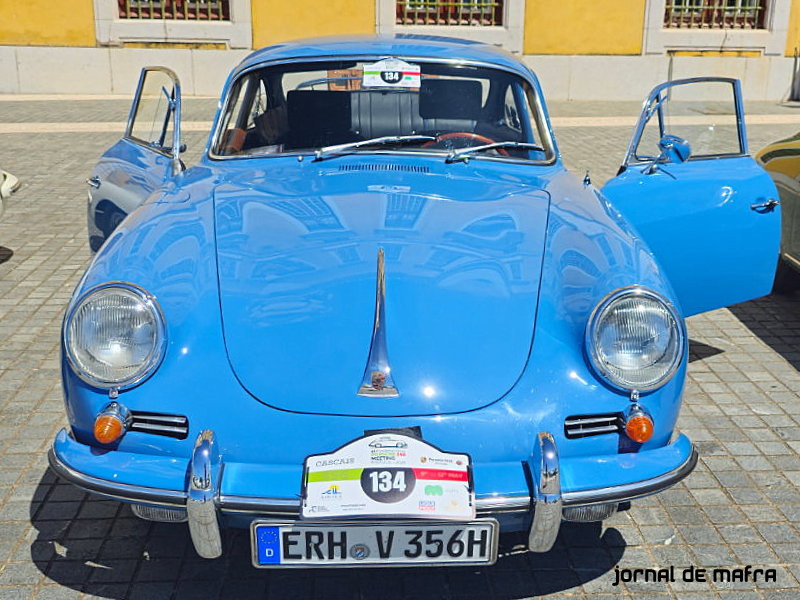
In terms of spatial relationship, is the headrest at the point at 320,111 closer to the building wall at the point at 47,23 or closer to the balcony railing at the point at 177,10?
the balcony railing at the point at 177,10

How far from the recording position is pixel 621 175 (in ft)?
14.1

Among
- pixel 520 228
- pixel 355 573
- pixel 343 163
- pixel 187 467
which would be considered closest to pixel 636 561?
pixel 355 573

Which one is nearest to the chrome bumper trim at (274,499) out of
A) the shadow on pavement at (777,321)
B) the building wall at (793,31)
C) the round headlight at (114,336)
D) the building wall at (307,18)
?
the round headlight at (114,336)

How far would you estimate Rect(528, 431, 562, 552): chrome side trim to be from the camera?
8.05ft

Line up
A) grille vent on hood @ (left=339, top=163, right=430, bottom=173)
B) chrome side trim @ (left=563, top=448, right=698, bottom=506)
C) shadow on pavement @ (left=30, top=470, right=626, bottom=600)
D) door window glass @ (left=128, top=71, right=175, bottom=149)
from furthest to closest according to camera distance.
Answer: door window glass @ (left=128, top=71, right=175, bottom=149) < grille vent on hood @ (left=339, top=163, right=430, bottom=173) < shadow on pavement @ (left=30, top=470, right=626, bottom=600) < chrome side trim @ (left=563, top=448, right=698, bottom=506)

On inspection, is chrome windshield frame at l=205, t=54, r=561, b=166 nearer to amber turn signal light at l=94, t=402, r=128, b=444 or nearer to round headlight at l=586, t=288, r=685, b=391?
round headlight at l=586, t=288, r=685, b=391

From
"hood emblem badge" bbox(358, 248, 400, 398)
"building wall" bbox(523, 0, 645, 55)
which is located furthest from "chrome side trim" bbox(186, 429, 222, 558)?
"building wall" bbox(523, 0, 645, 55)

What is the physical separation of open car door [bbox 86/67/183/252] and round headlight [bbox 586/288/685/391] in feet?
7.45

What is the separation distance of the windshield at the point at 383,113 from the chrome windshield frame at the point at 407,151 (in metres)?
0.01

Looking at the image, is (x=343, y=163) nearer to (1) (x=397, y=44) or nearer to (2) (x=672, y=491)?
(1) (x=397, y=44)

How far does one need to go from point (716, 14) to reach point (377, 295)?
16.3 meters

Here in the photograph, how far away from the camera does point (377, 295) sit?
2754mm

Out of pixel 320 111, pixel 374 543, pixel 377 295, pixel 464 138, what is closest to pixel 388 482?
pixel 374 543

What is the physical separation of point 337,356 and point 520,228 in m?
0.89
